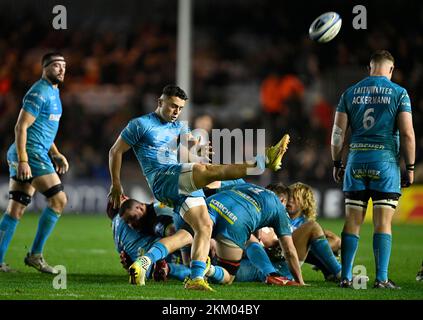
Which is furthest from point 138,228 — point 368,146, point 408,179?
point 408,179

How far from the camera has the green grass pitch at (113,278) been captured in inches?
278

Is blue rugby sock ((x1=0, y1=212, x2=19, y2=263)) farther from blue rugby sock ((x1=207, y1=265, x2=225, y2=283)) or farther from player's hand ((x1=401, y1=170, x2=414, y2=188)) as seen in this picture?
player's hand ((x1=401, y1=170, x2=414, y2=188))

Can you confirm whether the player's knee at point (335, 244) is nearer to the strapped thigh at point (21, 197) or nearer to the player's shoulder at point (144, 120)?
the player's shoulder at point (144, 120)

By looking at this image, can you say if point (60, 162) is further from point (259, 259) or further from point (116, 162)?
point (259, 259)

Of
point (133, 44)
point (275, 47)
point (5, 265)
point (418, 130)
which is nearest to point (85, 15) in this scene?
point (133, 44)

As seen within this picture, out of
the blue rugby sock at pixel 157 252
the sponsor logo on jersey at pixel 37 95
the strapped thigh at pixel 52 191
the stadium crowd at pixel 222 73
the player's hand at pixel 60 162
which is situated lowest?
the blue rugby sock at pixel 157 252

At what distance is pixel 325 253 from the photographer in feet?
27.6

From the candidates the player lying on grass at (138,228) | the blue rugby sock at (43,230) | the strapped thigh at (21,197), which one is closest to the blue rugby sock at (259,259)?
the player lying on grass at (138,228)

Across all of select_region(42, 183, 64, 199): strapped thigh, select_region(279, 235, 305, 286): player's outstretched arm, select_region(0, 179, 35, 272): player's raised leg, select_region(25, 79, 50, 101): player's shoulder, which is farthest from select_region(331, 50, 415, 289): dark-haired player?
select_region(0, 179, 35, 272): player's raised leg

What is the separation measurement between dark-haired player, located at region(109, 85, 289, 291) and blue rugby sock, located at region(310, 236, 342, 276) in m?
1.27

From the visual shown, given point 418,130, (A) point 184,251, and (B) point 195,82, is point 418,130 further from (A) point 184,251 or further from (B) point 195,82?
(A) point 184,251

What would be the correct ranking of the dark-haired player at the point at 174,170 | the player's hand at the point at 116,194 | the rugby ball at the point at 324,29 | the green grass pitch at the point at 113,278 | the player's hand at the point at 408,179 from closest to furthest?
the green grass pitch at the point at 113,278
the dark-haired player at the point at 174,170
the player's hand at the point at 408,179
the player's hand at the point at 116,194
the rugby ball at the point at 324,29

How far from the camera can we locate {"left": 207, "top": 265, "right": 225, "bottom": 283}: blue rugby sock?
26.1 feet

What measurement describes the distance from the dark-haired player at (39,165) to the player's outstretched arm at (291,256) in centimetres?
265
